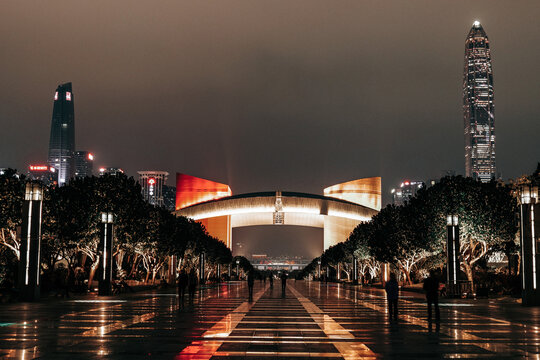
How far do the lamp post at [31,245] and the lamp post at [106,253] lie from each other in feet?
31.3

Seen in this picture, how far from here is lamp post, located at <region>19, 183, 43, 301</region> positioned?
120 feet

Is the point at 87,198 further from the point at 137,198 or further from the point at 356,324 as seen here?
the point at 356,324

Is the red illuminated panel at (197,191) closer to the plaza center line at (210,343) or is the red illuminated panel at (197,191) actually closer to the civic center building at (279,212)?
the civic center building at (279,212)

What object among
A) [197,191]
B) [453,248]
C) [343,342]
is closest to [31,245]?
[343,342]

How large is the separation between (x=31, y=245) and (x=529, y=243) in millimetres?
28685

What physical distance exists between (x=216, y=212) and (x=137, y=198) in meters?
118

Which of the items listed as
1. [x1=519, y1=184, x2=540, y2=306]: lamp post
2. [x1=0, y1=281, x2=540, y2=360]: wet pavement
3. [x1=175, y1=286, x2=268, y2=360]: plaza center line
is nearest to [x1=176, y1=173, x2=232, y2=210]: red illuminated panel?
[x1=519, y1=184, x2=540, y2=306]: lamp post

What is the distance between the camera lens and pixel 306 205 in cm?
17338

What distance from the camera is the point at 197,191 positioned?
615 ft

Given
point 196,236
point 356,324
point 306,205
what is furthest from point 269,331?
point 306,205

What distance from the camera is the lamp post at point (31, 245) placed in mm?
36500

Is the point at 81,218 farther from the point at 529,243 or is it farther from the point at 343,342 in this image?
the point at 343,342

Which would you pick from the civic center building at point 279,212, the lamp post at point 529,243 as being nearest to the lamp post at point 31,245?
the lamp post at point 529,243

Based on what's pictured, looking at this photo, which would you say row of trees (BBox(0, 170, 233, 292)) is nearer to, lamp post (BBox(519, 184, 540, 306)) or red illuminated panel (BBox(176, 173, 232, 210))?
lamp post (BBox(519, 184, 540, 306))
